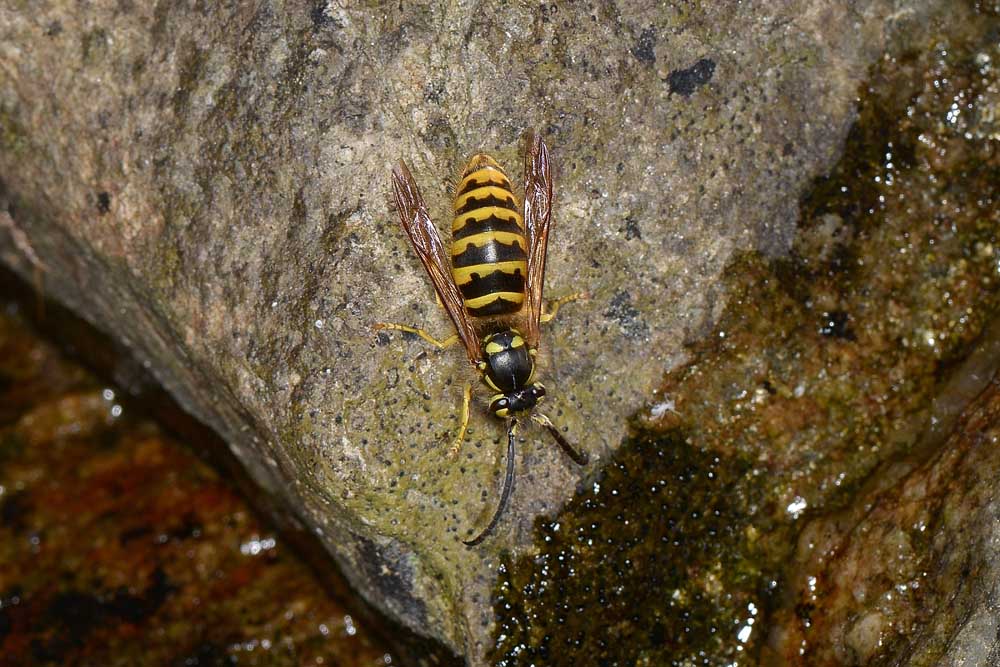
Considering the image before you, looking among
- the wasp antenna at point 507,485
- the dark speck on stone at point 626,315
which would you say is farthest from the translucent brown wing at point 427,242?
the dark speck on stone at point 626,315

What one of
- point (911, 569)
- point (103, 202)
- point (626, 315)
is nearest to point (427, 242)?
point (626, 315)

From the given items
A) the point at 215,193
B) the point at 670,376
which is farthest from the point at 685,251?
the point at 215,193

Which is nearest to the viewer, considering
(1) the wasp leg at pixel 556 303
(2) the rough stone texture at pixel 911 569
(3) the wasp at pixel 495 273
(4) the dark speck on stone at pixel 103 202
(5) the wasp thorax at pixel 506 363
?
(2) the rough stone texture at pixel 911 569

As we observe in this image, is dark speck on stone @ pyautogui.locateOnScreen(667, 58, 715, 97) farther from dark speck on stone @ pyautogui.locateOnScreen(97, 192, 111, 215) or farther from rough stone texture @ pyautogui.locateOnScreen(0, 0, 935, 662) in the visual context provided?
dark speck on stone @ pyautogui.locateOnScreen(97, 192, 111, 215)

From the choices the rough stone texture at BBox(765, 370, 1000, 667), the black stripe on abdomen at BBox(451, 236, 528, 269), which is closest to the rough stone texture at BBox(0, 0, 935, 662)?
the black stripe on abdomen at BBox(451, 236, 528, 269)

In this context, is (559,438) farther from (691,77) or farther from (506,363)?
(691,77)

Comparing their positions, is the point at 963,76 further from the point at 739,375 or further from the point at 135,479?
the point at 135,479

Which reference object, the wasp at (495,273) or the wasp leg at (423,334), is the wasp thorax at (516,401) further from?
the wasp leg at (423,334)
